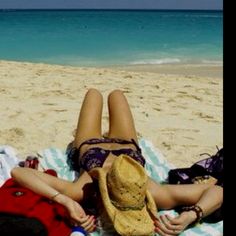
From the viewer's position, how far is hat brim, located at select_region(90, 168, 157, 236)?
2.45 meters

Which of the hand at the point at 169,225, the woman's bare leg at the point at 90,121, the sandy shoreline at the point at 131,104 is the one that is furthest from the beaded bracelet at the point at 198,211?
the sandy shoreline at the point at 131,104

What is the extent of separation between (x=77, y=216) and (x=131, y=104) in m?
3.59

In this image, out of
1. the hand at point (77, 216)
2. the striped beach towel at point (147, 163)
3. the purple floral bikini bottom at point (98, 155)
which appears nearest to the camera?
the hand at point (77, 216)

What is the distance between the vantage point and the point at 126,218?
2.50 meters

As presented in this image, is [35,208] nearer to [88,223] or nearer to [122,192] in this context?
[88,223]

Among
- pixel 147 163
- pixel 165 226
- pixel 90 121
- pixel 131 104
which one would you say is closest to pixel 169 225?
pixel 165 226

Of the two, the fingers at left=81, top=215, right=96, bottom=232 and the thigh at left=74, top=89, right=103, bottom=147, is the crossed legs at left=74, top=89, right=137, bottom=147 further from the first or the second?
the fingers at left=81, top=215, right=96, bottom=232

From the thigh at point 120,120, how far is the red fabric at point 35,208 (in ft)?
3.81

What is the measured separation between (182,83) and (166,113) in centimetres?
237

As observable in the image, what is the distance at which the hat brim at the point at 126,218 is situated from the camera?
2.45 m

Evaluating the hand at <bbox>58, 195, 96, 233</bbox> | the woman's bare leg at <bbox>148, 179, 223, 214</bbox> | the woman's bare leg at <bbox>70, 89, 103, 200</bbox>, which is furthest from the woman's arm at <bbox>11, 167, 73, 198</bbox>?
the woman's bare leg at <bbox>70, 89, 103, 200</bbox>

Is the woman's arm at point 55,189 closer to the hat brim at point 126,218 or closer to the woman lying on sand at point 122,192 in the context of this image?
the woman lying on sand at point 122,192

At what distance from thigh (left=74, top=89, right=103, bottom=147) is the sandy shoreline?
2.11 feet

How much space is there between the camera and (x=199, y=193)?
2848mm
